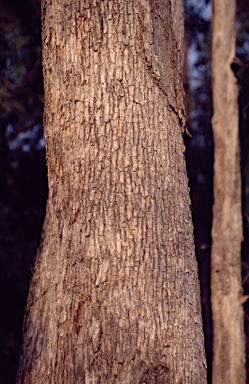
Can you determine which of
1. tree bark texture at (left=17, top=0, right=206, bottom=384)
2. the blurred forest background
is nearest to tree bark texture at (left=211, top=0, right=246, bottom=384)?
the blurred forest background

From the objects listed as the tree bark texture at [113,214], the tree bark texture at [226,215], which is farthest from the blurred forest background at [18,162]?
the tree bark texture at [113,214]

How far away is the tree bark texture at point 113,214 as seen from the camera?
49.7 inches

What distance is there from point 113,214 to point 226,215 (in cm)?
322

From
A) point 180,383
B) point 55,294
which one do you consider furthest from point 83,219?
point 180,383

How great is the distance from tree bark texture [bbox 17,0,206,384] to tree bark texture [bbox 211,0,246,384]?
2.88 metres

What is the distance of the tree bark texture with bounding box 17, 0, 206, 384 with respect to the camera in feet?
4.14

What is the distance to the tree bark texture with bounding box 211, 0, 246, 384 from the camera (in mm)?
3949

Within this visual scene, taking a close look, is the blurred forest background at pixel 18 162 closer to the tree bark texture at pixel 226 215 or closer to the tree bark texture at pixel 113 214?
the tree bark texture at pixel 226 215

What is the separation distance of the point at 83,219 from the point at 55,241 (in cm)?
21

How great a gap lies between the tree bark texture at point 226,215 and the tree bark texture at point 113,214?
2.88 m

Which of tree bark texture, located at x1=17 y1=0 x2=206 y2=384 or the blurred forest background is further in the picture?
the blurred forest background

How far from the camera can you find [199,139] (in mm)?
6180

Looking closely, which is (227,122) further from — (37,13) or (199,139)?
(37,13)

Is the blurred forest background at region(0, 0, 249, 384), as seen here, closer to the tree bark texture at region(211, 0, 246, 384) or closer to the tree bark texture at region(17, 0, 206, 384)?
the tree bark texture at region(211, 0, 246, 384)
